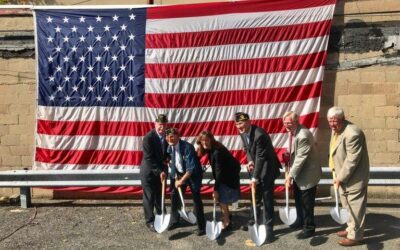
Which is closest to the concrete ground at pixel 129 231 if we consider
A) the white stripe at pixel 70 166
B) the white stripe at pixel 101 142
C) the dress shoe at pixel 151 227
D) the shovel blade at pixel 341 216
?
the dress shoe at pixel 151 227

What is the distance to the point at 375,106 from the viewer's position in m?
7.70

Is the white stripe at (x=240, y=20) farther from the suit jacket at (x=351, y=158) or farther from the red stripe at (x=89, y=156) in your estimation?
the suit jacket at (x=351, y=158)

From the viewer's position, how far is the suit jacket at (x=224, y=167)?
617 cm

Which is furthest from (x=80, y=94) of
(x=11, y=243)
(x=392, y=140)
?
(x=392, y=140)

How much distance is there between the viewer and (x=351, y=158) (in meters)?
5.49

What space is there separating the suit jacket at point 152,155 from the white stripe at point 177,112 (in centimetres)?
142

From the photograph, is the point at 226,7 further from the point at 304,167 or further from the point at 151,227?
the point at 151,227

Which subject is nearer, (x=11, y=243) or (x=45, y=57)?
(x=11, y=243)

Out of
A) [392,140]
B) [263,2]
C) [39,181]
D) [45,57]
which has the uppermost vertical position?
[263,2]

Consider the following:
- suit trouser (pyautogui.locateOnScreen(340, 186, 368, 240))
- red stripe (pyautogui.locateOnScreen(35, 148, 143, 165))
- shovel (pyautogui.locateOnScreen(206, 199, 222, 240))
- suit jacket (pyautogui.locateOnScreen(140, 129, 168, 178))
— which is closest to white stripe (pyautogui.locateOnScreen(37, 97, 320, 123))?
red stripe (pyautogui.locateOnScreen(35, 148, 143, 165))

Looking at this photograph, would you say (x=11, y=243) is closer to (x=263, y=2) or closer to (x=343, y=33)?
(x=263, y=2)

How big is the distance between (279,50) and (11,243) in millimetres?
4849

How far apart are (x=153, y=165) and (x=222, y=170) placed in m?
0.98

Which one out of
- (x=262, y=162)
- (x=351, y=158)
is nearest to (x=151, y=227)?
(x=262, y=162)
